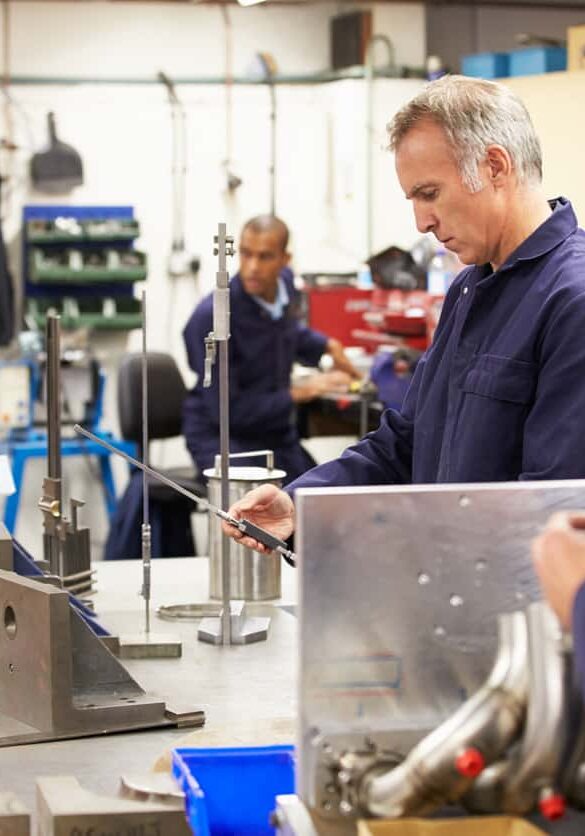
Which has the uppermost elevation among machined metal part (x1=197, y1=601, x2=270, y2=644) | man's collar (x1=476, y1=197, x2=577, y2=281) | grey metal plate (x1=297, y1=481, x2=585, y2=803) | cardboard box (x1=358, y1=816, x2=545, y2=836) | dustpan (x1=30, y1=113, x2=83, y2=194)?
dustpan (x1=30, y1=113, x2=83, y2=194)

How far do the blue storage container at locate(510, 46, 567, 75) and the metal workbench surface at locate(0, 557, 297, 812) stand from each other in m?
3.01

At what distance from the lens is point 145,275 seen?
21.5 feet

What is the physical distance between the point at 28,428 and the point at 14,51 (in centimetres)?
194

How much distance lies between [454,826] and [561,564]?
228 millimetres

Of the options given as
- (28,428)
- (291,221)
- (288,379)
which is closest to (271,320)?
(288,379)

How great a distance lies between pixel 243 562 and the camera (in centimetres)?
245

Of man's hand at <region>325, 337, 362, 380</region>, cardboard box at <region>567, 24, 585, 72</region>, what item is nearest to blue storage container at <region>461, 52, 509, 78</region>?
cardboard box at <region>567, 24, 585, 72</region>

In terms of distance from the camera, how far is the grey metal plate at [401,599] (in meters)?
1.16

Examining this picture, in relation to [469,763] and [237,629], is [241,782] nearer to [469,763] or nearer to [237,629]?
[469,763]

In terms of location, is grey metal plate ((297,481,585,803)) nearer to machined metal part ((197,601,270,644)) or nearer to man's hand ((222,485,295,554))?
man's hand ((222,485,295,554))

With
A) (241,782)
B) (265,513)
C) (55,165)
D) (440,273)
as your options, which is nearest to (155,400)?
(440,273)

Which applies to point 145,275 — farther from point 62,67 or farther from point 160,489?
point 160,489

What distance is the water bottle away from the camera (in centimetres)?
510

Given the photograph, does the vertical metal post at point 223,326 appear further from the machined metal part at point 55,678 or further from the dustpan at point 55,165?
the dustpan at point 55,165
